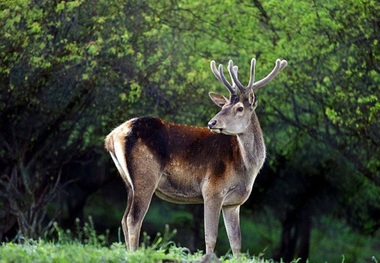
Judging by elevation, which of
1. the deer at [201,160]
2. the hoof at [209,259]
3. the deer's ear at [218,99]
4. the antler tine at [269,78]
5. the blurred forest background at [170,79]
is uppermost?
the antler tine at [269,78]

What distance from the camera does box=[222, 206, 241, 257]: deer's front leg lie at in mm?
11844

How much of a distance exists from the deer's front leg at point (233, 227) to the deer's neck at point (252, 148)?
0.50 m

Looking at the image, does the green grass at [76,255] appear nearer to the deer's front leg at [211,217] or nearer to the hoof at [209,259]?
the hoof at [209,259]

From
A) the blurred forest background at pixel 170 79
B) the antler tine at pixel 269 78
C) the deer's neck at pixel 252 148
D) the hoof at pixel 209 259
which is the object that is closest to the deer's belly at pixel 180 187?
the deer's neck at pixel 252 148

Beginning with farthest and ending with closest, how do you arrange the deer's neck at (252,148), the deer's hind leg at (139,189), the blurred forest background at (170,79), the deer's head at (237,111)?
1. the blurred forest background at (170,79)
2. the deer's neck at (252,148)
3. the deer's head at (237,111)
4. the deer's hind leg at (139,189)

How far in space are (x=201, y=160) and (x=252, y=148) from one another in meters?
0.55

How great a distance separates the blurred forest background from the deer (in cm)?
549

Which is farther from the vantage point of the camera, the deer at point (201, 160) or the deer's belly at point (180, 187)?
the deer's belly at point (180, 187)

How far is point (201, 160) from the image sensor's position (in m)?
12.0

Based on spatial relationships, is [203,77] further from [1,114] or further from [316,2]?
[1,114]

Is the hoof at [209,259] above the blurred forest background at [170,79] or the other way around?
above

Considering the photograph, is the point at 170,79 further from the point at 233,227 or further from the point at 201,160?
the point at 233,227

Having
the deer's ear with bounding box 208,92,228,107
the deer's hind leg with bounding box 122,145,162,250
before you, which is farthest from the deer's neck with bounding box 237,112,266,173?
the deer's hind leg with bounding box 122,145,162,250

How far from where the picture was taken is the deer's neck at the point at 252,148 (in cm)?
1182
